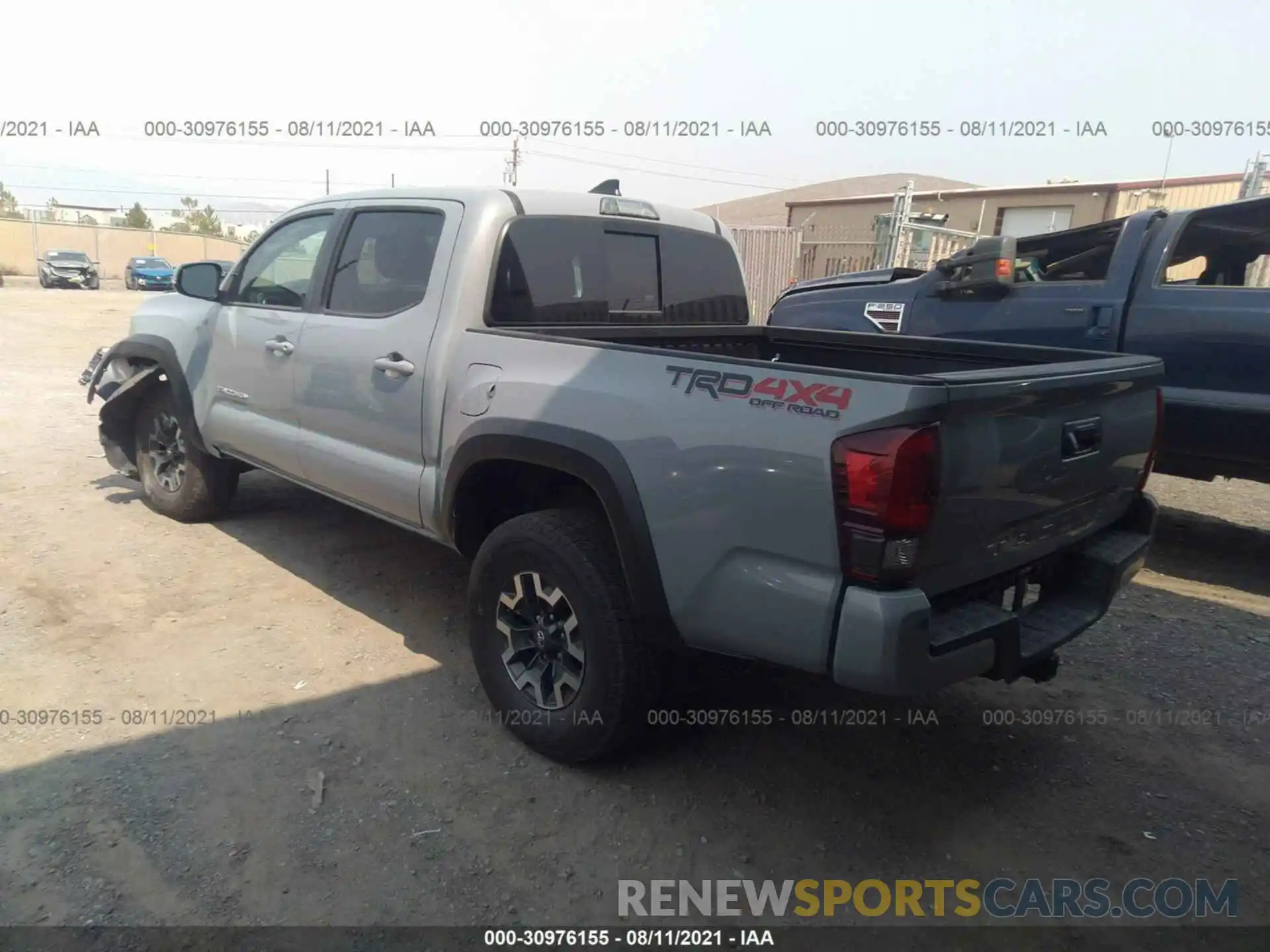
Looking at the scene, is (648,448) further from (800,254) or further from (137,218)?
(137,218)

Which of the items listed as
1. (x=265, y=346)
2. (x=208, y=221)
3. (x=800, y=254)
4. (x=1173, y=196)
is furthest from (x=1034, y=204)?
(x=208, y=221)

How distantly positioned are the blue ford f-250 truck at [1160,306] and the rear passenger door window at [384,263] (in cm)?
370

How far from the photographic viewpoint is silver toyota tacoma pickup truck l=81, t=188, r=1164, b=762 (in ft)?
7.16

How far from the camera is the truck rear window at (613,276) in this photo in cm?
342

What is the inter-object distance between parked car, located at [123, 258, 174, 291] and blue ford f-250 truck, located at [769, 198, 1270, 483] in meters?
34.5

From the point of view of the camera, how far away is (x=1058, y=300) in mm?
5418

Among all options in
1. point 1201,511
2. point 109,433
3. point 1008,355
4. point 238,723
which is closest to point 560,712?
point 238,723

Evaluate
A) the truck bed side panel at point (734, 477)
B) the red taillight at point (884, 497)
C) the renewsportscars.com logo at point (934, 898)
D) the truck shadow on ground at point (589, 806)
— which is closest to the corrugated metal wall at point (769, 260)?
the truck shadow on ground at point (589, 806)

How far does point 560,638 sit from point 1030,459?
1.59m

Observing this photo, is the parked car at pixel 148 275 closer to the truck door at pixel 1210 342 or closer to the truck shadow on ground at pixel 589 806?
the truck shadow on ground at pixel 589 806

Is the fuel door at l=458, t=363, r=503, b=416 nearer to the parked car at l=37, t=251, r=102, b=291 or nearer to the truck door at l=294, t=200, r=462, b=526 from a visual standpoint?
the truck door at l=294, t=200, r=462, b=526

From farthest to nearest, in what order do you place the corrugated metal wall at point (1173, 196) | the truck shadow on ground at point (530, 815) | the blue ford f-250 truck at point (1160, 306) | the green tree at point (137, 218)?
the green tree at point (137, 218), the corrugated metal wall at point (1173, 196), the blue ford f-250 truck at point (1160, 306), the truck shadow on ground at point (530, 815)

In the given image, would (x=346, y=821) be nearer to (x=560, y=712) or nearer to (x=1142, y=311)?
(x=560, y=712)

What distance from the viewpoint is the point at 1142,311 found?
5098mm
